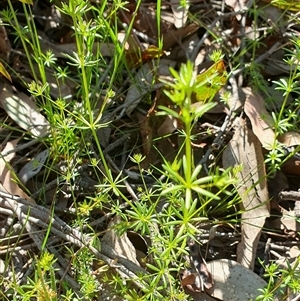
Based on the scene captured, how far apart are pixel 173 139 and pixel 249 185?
34cm

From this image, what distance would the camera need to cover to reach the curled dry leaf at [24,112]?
2.09 m

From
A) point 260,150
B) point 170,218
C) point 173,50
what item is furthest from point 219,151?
point 173,50

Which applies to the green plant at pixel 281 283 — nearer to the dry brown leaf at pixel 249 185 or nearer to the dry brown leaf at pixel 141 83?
the dry brown leaf at pixel 249 185

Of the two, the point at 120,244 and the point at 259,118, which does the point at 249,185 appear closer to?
the point at 259,118

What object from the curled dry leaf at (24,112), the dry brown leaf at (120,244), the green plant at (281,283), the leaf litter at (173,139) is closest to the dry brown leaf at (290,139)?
the leaf litter at (173,139)

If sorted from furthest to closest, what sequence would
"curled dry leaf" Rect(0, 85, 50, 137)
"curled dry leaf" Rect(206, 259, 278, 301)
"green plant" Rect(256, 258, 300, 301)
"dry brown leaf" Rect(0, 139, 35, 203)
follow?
"curled dry leaf" Rect(0, 85, 50, 137), "dry brown leaf" Rect(0, 139, 35, 203), "curled dry leaf" Rect(206, 259, 278, 301), "green plant" Rect(256, 258, 300, 301)

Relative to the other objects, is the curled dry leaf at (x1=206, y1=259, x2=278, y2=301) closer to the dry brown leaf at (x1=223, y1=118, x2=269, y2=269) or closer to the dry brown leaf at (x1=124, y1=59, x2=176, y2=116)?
the dry brown leaf at (x1=223, y1=118, x2=269, y2=269)

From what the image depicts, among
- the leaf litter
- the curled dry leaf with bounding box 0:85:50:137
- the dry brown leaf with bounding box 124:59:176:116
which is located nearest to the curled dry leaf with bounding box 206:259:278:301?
the leaf litter

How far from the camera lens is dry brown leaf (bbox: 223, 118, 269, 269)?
1884 millimetres

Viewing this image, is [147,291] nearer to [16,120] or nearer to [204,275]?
[204,275]

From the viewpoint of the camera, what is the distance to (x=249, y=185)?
6.40 feet

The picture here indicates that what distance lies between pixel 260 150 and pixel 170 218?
1.52ft

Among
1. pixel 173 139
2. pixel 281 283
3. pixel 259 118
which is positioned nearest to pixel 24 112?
pixel 173 139

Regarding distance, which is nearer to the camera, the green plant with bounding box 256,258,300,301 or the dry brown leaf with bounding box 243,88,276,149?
the green plant with bounding box 256,258,300,301
